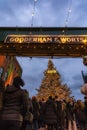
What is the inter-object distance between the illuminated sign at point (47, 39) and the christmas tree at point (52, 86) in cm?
1830

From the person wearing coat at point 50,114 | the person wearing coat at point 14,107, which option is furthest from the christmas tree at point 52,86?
the person wearing coat at point 14,107

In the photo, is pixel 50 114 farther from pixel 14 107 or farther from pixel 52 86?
pixel 52 86

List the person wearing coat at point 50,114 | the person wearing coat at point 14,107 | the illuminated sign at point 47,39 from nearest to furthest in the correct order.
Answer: the person wearing coat at point 14,107, the person wearing coat at point 50,114, the illuminated sign at point 47,39

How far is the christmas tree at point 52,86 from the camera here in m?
31.9

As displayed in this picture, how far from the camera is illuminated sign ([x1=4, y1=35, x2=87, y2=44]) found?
13.1 m

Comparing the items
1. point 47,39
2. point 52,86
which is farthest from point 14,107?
point 52,86

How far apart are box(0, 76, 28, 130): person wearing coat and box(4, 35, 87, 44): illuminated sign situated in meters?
8.31

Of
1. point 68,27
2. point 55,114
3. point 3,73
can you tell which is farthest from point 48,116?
point 3,73

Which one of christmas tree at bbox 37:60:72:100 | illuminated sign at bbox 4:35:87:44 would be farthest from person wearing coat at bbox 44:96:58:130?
christmas tree at bbox 37:60:72:100

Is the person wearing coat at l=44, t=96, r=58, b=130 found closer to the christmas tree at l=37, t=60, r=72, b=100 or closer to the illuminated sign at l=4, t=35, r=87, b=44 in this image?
the illuminated sign at l=4, t=35, r=87, b=44

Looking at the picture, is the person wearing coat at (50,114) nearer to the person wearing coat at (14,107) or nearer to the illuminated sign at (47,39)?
the illuminated sign at (47,39)

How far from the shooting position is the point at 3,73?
2633 cm

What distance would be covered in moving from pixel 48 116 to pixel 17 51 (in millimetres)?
4046

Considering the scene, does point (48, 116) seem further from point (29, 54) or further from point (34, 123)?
point (29, 54)
